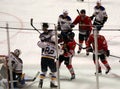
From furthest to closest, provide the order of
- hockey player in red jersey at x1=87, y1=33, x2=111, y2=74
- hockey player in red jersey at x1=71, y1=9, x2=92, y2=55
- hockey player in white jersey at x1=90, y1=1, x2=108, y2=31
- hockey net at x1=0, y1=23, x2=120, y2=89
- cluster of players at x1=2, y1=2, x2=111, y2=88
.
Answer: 1. hockey player in white jersey at x1=90, y1=1, x2=108, y2=31
2. hockey player in red jersey at x1=71, y1=9, x2=92, y2=55
3. hockey net at x1=0, y1=23, x2=120, y2=89
4. hockey player in red jersey at x1=87, y1=33, x2=111, y2=74
5. cluster of players at x1=2, y1=2, x2=111, y2=88

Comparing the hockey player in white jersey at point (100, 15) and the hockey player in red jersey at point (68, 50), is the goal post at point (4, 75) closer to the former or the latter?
the hockey player in red jersey at point (68, 50)

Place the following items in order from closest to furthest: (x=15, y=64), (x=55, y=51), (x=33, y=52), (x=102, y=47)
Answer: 1. (x=55, y=51)
2. (x=15, y=64)
3. (x=102, y=47)
4. (x=33, y=52)

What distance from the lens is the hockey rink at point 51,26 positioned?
6.54 m

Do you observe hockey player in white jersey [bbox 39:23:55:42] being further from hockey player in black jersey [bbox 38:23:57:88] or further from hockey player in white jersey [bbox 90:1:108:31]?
hockey player in white jersey [bbox 90:1:108:31]

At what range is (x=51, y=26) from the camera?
6.25 m

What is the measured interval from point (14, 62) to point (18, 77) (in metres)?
0.29

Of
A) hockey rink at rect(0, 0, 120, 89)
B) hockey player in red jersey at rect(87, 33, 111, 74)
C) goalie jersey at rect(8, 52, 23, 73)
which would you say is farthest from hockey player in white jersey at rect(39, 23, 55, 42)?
hockey player in red jersey at rect(87, 33, 111, 74)

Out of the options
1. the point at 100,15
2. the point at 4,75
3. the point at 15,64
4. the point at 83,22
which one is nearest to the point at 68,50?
the point at 15,64

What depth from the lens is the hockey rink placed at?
21.5 feet

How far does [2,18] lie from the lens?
35.8 feet

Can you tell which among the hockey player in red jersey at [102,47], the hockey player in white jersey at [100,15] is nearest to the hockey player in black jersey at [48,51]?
the hockey player in red jersey at [102,47]

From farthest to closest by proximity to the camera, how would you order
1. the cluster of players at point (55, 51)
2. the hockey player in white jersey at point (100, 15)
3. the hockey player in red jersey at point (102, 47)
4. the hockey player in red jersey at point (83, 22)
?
the hockey player in white jersey at point (100, 15), the hockey player in red jersey at point (83, 22), the hockey player in red jersey at point (102, 47), the cluster of players at point (55, 51)

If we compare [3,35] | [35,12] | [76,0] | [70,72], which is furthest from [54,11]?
[70,72]

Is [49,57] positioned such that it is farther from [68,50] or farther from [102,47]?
[102,47]
